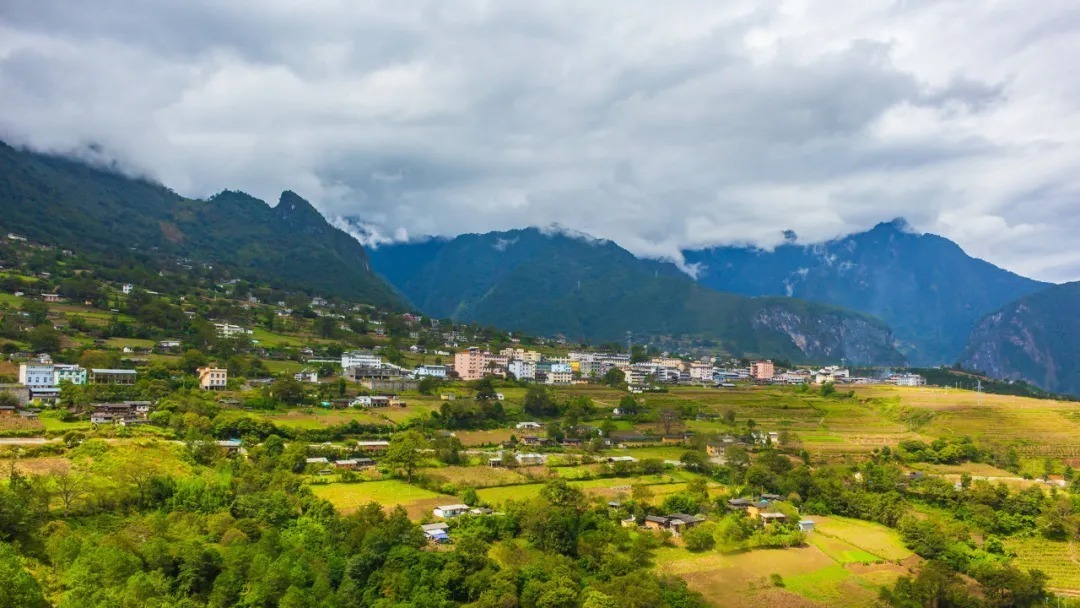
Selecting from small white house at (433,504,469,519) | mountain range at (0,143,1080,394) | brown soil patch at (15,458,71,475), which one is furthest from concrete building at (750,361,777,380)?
brown soil patch at (15,458,71,475)

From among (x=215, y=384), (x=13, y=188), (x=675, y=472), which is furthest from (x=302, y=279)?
(x=675, y=472)

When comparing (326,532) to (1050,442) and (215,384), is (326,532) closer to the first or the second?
(215,384)

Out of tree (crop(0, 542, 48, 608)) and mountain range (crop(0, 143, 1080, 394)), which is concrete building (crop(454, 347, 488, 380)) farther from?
tree (crop(0, 542, 48, 608))

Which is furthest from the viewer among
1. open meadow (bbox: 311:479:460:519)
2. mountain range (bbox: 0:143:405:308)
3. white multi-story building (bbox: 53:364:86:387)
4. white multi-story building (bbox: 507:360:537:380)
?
mountain range (bbox: 0:143:405:308)

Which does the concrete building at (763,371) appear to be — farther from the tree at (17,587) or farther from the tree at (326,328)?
the tree at (17,587)

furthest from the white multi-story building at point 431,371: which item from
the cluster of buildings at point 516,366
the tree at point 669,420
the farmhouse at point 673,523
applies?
the farmhouse at point 673,523

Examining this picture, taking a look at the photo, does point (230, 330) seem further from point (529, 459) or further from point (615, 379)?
point (529, 459)

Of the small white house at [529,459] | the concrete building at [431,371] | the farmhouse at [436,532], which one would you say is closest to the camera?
the farmhouse at [436,532]
